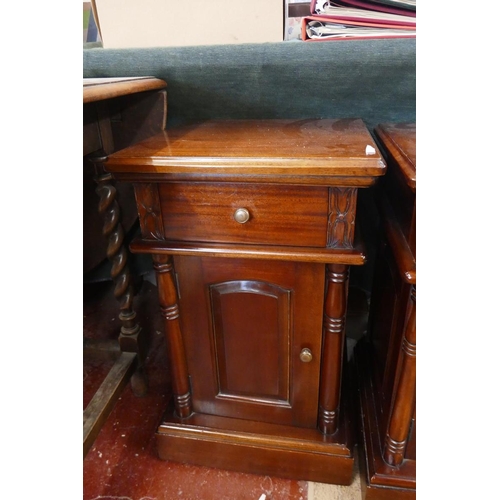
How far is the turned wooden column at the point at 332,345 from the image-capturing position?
0.73 metres

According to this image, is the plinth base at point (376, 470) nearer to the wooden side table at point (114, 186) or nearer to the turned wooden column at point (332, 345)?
the turned wooden column at point (332, 345)

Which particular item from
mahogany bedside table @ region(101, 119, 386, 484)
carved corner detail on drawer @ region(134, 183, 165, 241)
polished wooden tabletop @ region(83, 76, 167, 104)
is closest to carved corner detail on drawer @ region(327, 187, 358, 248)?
mahogany bedside table @ region(101, 119, 386, 484)

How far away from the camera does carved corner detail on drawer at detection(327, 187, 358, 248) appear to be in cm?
65

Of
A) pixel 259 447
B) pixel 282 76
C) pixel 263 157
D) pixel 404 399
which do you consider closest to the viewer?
pixel 263 157

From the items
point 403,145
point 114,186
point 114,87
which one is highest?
point 114,87

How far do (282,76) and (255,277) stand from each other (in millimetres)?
536

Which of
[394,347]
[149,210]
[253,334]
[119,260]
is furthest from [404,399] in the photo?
[119,260]

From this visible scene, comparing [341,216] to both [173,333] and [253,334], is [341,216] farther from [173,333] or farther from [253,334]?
[173,333]

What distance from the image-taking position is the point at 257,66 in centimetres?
99

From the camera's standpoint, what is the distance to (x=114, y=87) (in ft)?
2.58
